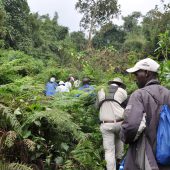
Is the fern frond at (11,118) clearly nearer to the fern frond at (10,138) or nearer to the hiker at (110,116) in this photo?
the fern frond at (10,138)

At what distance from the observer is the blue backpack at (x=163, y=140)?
340cm

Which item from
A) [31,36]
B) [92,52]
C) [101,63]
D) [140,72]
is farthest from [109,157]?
[31,36]

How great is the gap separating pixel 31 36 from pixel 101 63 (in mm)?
9657

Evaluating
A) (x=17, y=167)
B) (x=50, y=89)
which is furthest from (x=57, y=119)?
(x=50, y=89)

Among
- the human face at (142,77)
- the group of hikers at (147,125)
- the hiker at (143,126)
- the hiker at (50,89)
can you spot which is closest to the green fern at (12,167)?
the group of hikers at (147,125)

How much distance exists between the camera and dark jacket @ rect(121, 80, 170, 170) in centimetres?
346

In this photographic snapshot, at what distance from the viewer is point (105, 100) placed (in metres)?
6.35

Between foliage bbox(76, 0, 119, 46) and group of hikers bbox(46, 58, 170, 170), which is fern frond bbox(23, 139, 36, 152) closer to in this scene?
group of hikers bbox(46, 58, 170, 170)

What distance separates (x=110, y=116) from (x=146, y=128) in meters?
2.84

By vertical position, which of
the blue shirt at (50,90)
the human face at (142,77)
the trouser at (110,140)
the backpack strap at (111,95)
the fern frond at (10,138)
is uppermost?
the human face at (142,77)

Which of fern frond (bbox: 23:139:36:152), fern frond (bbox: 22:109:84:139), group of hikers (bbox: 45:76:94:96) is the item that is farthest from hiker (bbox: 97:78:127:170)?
fern frond (bbox: 23:139:36:152)

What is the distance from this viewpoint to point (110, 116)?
6352mm

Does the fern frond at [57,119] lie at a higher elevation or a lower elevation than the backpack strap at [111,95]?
lower

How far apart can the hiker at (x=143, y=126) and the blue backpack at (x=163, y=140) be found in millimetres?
45
